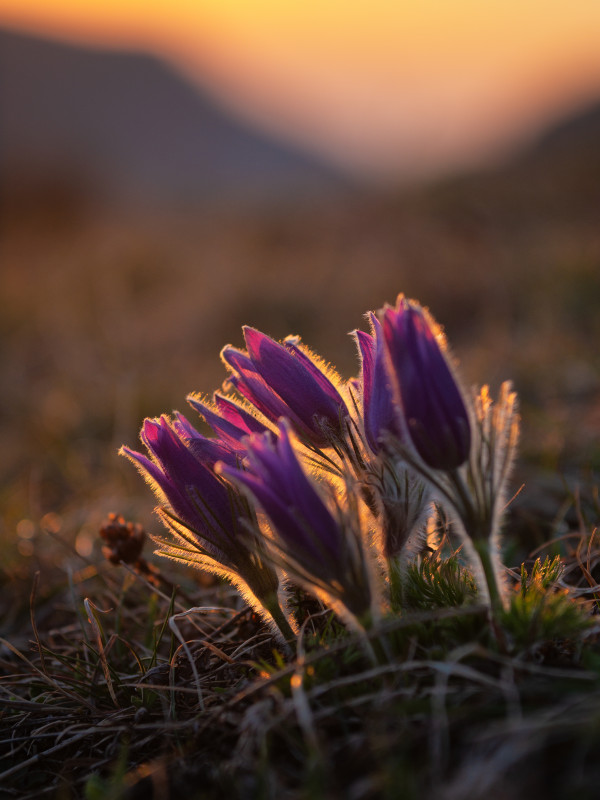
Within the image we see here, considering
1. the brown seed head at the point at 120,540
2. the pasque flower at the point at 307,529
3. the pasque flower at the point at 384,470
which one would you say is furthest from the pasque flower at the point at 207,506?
the brown seed head at the point at 120,540

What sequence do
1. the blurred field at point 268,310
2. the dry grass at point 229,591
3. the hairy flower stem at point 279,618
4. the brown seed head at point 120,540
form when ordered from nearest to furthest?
the dry grass at point 229,591
the hairy flower stem at point 279,618
the brown seed head at point 120,540
the blurred field at point 268,310

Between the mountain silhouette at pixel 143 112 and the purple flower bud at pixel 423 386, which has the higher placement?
the mountain silhouette at pixel 143 112

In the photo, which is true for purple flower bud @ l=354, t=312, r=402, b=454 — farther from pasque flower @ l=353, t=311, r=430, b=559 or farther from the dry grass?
the dry grass

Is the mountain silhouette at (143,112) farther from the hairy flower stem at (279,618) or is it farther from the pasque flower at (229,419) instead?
the hairy flower stem at (279,618)

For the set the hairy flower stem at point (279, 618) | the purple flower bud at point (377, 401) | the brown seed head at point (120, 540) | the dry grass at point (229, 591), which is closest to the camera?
the dry grass at point (229, 591)

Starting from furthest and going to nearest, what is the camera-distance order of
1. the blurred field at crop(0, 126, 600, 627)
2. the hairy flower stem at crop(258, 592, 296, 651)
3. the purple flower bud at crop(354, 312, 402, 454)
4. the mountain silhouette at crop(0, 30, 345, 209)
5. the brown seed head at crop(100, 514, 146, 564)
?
the mountain silhouette at crop(0, 30, 345, 209)
the blurred field at crop(0, 126, 600, 627)
the brown seed head at crop(100, 514, 146, 564)
the hairy flower stem at crop(258, 592, 296, 651)
the purple flower bud at crop(354, 312, 402, 454)

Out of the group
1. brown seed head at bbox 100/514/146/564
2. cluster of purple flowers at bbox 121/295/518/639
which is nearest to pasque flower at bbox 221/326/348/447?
cluster of purple flowers at bbox 121/295/518/639

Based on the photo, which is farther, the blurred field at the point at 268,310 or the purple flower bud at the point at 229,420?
the blurred field at the point at 268,310
